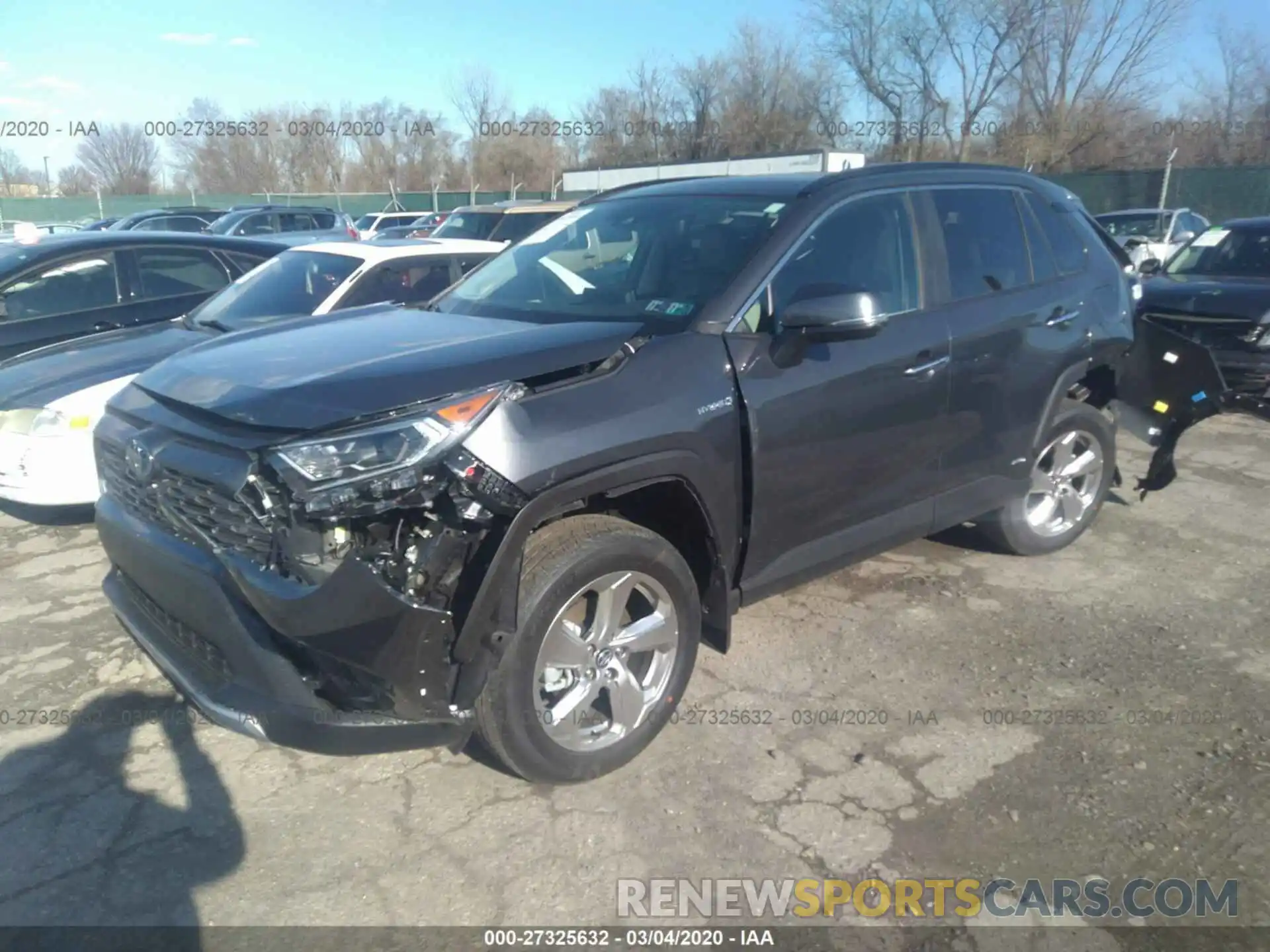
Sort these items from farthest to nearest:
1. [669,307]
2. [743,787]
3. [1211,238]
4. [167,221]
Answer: [167,221] < [1211,238] < [669,307] < [743,787]

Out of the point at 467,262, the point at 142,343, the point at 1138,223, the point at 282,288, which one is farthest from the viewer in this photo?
the point at 1138,223

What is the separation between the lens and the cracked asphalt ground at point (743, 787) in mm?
2822

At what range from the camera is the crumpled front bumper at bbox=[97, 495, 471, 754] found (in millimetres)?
→ 2562

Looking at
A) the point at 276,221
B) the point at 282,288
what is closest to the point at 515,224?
the point at 276,221

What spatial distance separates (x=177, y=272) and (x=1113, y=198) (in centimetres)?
2845

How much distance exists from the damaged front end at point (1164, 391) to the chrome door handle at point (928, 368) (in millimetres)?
1836

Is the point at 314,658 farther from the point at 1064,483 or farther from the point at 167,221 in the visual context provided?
the point at 167,221

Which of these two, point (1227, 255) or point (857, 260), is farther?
point (1227, 255)

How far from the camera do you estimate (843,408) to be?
3.65 meters

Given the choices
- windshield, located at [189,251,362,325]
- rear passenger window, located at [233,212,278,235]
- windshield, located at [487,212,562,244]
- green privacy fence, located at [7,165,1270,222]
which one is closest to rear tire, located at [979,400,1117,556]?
windshield, located at [189,251,362,325]

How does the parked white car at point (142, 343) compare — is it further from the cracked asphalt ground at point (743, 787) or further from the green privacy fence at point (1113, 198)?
the green privacy fence at point (1113, 198)

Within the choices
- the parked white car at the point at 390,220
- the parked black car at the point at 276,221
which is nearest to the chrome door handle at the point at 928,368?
the parked black car at the point at 276,221

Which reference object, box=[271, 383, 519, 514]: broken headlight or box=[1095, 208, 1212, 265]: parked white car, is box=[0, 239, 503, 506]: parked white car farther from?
box=[1095, 208, 1212, 265]: parked white car

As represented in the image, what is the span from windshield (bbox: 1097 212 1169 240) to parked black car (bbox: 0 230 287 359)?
17.2 m
